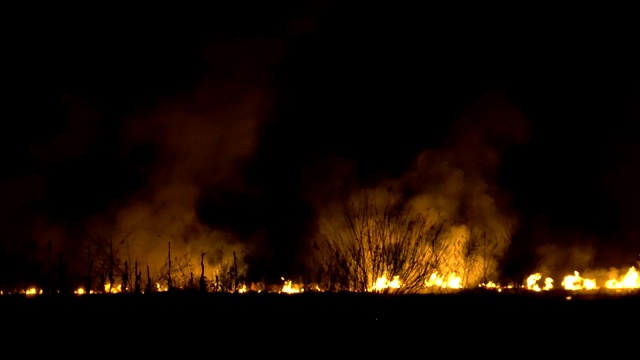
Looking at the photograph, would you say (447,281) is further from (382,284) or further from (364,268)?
(364,268)

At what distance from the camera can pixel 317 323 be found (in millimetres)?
10125

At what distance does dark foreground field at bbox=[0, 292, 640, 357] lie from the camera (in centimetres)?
928

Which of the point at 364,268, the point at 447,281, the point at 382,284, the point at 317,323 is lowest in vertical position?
the point at 317,323

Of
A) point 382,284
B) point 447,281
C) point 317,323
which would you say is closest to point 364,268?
point 382,284

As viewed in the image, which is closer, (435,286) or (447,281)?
(435,286)

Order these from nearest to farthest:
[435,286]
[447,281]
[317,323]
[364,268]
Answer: [317,323]
[364,268]
[435,286]
[447,281]

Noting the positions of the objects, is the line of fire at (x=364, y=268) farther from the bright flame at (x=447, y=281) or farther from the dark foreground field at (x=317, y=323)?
the dark foreground field at (x=317, y=323)

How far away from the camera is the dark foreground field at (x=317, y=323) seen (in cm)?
928

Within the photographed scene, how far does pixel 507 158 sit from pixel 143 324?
14916 millimetres

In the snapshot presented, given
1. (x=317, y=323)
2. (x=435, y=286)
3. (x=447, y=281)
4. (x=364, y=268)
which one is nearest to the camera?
(x=317, y=323)

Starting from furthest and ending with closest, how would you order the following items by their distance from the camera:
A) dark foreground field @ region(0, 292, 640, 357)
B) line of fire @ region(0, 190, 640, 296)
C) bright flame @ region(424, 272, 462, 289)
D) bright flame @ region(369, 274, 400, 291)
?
bright flame @ region(424, 272, 462, 289) → line of fire @ region(0, 190, 640, 296) → bright flame @ region(369, 274, 400, 291) → dark foreground field @ region(0, 292, 640, 357)

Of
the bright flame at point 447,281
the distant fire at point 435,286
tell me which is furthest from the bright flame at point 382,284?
the bright flame at point 447,281

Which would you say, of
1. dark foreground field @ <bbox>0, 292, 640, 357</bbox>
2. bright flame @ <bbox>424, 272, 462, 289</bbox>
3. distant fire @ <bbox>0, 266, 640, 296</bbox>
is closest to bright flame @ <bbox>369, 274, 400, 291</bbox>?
distant fire @ <bbox>0, 266, 640, 296</bbox>

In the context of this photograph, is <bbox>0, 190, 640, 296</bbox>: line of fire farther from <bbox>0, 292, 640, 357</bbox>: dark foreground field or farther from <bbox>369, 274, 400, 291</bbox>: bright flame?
<bbox>0, 292, 640, 357</bbox>: dark foreground field
